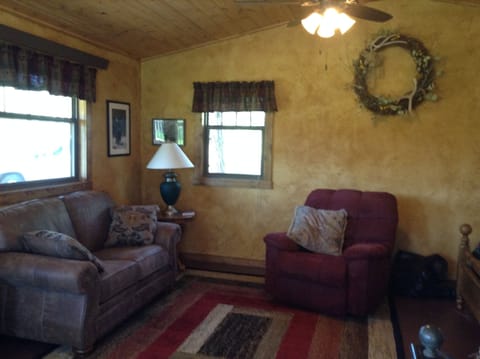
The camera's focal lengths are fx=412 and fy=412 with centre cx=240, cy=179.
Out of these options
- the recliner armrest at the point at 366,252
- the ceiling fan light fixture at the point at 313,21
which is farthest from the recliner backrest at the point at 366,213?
the ceiling fan light fixture at the point at 313,21

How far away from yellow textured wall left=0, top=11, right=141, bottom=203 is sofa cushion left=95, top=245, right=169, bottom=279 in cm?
104

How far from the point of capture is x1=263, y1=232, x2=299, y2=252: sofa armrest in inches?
144

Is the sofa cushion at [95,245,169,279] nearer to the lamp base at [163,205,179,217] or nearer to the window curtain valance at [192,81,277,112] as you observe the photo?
the lamp base at [163,205,179,217]

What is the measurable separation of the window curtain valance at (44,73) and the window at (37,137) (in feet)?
0.54

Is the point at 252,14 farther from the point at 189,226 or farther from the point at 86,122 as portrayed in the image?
the point at 189,226

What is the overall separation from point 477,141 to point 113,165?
3.81 metres

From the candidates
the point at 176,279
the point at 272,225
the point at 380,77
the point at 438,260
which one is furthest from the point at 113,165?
the point at 438,260

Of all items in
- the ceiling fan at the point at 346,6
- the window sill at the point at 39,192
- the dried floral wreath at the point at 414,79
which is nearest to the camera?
the ceiling fan at the point at 346,6

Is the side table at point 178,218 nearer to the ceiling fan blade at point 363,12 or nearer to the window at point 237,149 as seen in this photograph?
the window at point 237,149

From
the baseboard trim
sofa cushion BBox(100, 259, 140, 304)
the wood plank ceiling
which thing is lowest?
the baseboard trim

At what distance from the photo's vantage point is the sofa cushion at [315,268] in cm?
340

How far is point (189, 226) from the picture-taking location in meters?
5.02

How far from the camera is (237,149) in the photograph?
15.8 feet

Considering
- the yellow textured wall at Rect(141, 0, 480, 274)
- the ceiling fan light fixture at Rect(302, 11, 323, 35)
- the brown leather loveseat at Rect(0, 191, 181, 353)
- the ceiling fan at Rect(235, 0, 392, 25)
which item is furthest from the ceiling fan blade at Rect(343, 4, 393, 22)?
the brown leather loveseat at Rect(0, 191, 181, 353)
